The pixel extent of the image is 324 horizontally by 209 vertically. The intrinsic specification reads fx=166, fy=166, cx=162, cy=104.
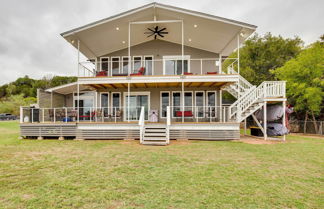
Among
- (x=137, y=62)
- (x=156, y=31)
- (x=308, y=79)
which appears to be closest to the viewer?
(x=156, y=31)

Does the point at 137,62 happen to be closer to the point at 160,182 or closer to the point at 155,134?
the point at 155,134

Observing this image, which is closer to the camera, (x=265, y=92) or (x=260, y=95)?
(x=265, y=92)

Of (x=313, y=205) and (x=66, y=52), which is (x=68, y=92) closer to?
(x=313, y=205)

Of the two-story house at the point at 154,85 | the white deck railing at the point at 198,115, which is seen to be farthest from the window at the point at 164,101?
the white deck railing at the point at 198,115

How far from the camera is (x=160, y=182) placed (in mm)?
3615

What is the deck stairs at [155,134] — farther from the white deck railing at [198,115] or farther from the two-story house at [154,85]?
the white deck railing at [198,115]

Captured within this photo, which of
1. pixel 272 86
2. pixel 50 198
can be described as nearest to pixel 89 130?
pixel 50 198

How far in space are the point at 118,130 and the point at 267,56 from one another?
67.4 ft

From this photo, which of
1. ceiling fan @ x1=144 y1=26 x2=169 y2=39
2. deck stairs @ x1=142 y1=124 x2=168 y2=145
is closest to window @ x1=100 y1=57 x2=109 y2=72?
ceiling fan @ x1=144 y1=26 x2=169 y2=39

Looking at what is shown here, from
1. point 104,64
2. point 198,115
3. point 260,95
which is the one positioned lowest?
point 198,115

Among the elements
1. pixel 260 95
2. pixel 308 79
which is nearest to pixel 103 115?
pixel 260 95

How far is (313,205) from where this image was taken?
2736 mm

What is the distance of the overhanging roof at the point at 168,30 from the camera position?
974 cm

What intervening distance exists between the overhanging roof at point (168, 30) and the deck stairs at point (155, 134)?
663cm
